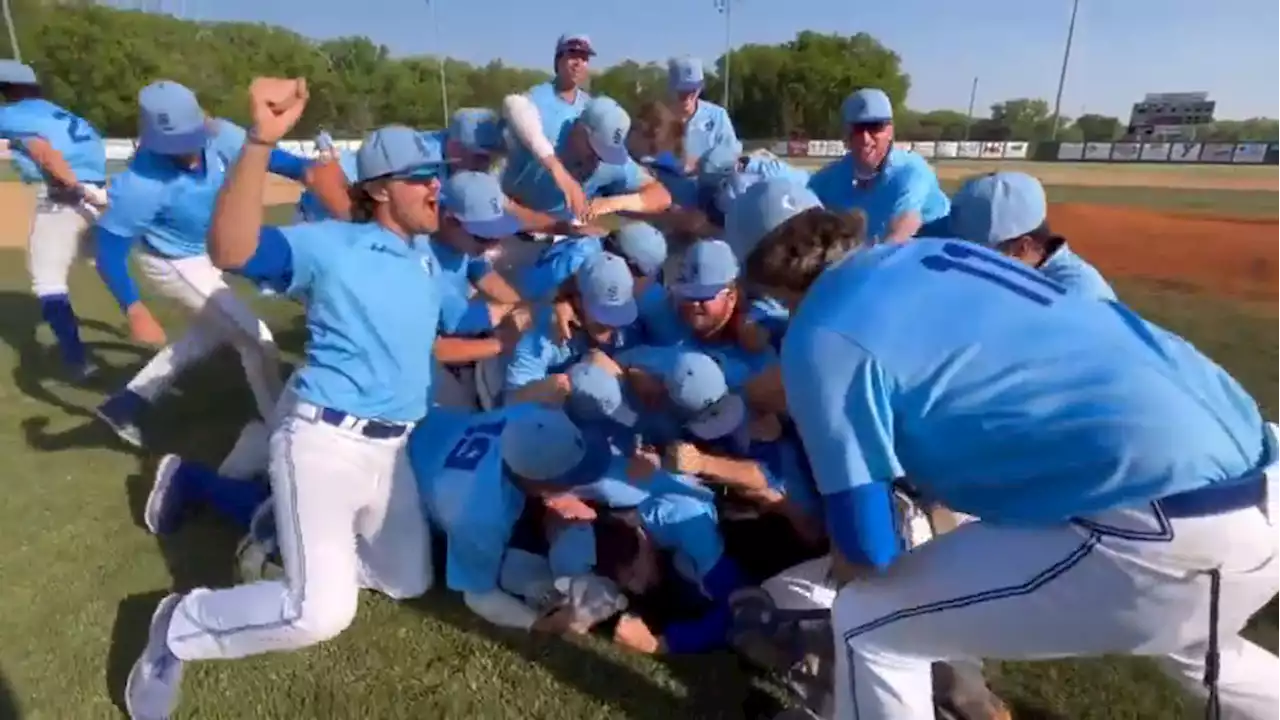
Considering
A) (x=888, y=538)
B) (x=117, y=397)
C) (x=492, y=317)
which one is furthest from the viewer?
(x=117, y=397)

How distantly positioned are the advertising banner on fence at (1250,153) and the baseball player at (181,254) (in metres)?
41.5

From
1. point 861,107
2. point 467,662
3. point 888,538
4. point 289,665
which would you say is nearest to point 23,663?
point 289,665

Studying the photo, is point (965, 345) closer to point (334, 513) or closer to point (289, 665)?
point (334, 513)

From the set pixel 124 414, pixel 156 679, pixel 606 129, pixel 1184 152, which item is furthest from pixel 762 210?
pixel 1184 152

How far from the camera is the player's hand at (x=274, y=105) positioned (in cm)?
257

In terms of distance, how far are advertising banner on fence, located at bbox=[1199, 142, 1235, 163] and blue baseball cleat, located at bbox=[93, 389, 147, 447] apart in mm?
42605

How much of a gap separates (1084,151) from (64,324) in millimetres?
44678

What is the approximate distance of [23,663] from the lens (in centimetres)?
339

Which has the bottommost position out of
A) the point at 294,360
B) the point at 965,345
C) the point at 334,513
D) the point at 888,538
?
the point at 294,360

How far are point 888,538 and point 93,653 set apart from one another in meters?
2.76

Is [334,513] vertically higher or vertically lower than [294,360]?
higher

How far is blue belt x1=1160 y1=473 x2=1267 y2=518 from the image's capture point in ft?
6.33

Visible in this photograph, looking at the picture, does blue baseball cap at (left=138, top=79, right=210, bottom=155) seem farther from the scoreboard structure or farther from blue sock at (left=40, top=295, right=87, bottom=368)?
the scoreboard structure

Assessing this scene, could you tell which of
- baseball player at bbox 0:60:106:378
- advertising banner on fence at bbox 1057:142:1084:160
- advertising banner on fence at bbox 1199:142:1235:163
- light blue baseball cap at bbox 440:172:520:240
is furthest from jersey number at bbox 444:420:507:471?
advertising banner on fence at bbox 1057:142:1084:160
